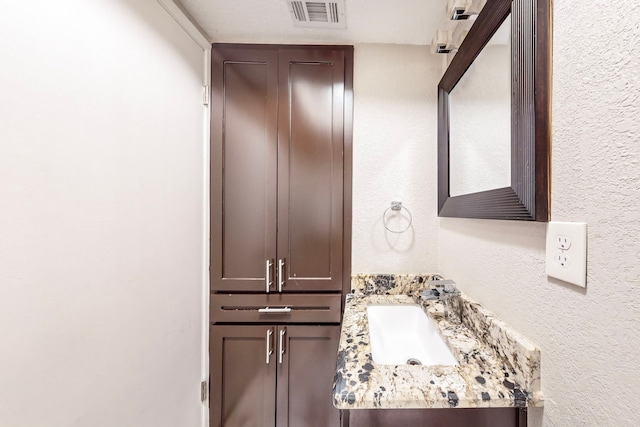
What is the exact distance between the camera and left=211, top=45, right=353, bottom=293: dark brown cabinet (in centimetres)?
139

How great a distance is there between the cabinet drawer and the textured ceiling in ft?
4.53

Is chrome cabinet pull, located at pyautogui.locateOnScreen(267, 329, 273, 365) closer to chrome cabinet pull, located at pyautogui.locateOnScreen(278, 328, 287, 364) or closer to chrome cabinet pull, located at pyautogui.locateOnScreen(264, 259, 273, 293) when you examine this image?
chrome cabinet pull, located at pyautogui.locateOnScreen(278, 328, 287, 364)

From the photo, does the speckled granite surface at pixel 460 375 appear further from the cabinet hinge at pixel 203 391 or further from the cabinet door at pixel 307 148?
the cabinet hinge at pixel 203 391

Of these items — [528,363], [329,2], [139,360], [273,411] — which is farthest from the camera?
[273,411]

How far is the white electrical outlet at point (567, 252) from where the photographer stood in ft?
1.62

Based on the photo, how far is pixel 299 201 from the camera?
1.39 metres

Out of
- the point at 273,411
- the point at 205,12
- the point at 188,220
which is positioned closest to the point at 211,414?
the point at 273,411

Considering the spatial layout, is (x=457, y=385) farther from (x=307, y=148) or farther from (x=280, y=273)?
(x=307, y=148)

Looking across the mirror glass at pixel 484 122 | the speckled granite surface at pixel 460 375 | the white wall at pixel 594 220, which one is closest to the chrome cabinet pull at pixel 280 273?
the speckled granite surface at pixel 460 375

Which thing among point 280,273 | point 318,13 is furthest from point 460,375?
point 318,13

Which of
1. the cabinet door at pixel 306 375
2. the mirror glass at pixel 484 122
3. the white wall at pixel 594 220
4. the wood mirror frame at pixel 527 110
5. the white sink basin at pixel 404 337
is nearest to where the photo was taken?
the white wall at pixel 594 220

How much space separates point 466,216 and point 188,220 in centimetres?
123

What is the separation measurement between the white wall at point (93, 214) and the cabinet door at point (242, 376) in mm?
176

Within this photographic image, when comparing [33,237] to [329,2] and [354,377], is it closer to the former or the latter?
[354,377]
